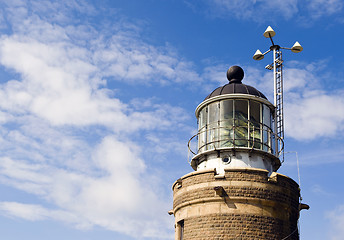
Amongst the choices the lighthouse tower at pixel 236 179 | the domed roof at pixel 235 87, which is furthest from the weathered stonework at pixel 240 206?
the domed roof at pixel 235 87

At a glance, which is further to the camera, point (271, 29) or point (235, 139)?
point (271, 29)

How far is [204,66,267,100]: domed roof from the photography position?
17.8 meters

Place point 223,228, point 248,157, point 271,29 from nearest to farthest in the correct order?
1. point 223,228
2. point 248,157
3. point 271,29

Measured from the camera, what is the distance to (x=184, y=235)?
16656mm

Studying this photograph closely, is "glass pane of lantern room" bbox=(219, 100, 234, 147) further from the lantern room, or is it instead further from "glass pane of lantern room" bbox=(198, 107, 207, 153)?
"glass pane of lantern room" bbox=(198, 107, 207, 153)

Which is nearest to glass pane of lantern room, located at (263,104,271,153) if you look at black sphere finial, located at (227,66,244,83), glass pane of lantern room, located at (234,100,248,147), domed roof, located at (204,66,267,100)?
domed roof, located at (204,66,267,100)

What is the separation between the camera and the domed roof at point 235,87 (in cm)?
1780

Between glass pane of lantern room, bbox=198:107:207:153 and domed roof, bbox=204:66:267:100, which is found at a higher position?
domed roof, bbox=204:66:267:100

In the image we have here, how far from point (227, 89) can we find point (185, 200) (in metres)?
4.21

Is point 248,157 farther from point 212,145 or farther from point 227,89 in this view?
point 227,89

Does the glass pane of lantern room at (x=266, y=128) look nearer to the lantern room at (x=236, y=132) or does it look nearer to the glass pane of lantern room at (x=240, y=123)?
the lantern room at (x=236, y=132)

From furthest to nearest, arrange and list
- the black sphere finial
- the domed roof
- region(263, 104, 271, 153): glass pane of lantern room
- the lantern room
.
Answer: the black sphere finial → the domed roof → region(263, 104, 271, 153): glass pane of lantern room → the lantern room

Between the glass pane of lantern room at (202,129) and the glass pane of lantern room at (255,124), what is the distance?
5.50 ft

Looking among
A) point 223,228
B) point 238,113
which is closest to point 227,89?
point 238,113
